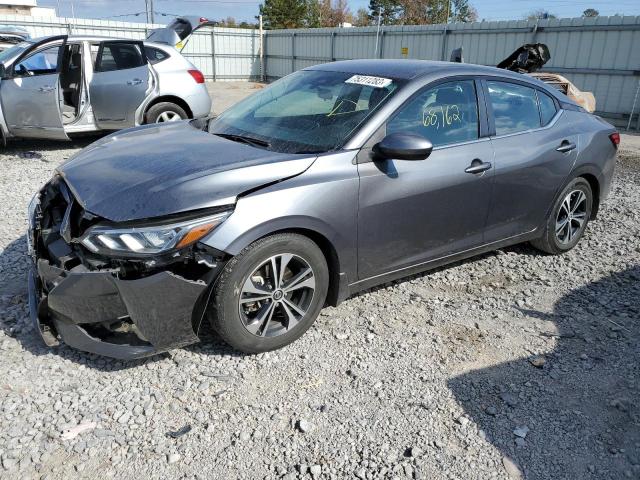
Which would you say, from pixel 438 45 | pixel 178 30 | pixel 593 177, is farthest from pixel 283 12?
pixel 593 177

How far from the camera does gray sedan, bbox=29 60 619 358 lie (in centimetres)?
273

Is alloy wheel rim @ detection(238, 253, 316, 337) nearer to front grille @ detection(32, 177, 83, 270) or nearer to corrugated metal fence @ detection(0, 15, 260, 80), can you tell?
front grille @ detection(32, 177, 83, 270)

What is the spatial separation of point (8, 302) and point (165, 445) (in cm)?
186

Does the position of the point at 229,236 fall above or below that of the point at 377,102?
below

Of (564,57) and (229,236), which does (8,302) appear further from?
(564,57)

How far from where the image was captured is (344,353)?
3252 mm

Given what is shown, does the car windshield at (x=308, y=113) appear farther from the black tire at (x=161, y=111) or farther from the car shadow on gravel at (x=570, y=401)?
the black tire at (x=161, y=111)

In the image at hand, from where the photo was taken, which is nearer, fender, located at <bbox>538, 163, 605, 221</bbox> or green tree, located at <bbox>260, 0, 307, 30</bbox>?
fender, located at <bbox>538, 163, 605, 221</bbox>

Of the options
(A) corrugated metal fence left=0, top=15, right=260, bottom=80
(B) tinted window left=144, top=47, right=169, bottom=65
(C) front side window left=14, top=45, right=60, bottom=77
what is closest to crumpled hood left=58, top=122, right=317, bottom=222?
(C) front side window left=14, top=45, right=60, bottom=77

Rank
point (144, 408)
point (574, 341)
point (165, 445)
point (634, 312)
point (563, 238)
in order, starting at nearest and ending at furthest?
point (165, 445), point (144, 408), point (574, 341), point (634, 312), point (563, 238)

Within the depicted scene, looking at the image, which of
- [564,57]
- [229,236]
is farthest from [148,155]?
[564,57]

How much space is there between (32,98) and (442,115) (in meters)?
6.23

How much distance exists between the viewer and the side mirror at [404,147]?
3160mm

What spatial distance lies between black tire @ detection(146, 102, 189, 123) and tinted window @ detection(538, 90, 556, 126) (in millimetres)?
5798
